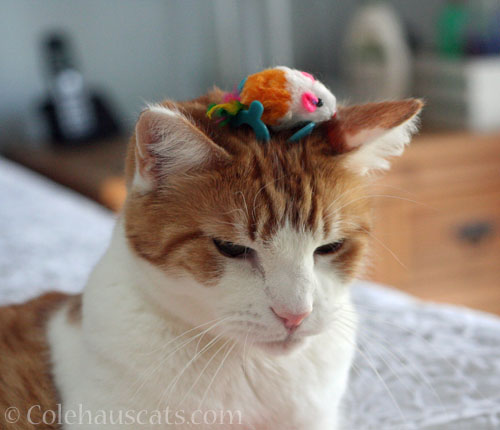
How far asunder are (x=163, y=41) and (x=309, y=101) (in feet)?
7.03

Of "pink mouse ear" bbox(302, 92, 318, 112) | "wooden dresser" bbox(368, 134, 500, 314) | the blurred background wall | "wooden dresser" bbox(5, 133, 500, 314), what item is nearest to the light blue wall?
the blurred background wall

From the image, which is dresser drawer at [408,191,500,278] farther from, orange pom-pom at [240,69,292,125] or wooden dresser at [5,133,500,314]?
orange pom-pom at [240,69,292,125]

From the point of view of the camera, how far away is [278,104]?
0.62m

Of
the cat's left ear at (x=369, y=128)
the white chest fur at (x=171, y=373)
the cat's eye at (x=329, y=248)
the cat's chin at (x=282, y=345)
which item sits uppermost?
the cat's left ear at (x=369, y=128)

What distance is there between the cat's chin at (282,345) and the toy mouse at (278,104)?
221 millimetres

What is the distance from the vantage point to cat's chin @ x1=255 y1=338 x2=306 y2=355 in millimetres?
638

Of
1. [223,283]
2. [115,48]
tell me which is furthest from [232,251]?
[115,48]

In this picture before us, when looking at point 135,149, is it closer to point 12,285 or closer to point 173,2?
point 12,285

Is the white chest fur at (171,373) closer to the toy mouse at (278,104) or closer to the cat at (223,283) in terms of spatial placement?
the cat at (223,283)

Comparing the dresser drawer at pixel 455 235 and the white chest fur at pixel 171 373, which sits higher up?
the white chest fur at pixel 171 373

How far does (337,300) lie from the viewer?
69 cm

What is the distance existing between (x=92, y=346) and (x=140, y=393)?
0.28 ft

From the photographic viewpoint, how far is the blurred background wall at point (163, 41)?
2438 mm

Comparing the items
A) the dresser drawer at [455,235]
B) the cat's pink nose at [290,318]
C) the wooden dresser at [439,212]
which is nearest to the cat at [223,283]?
the cat's pink nose at [290,318]
